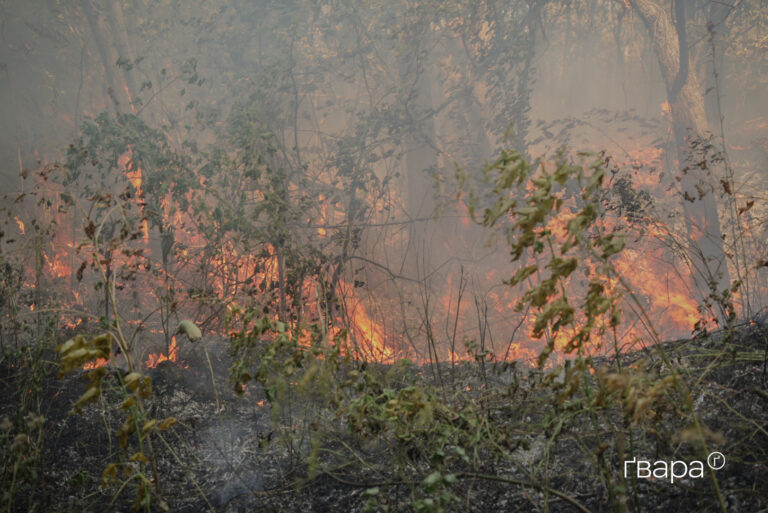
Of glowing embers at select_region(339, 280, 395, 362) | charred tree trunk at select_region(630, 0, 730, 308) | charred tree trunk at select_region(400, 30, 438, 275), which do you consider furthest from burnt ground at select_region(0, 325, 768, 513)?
charred tree trunk at select_region(400, 30, 438, 275)

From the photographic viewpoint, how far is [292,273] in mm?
4676

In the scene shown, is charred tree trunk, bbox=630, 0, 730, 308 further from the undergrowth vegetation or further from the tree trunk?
the tree trunk

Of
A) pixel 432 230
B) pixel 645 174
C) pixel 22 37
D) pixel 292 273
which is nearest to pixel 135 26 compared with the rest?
pixel 22 37

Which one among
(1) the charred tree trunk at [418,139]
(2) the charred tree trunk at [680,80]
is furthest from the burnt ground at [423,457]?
(1) the charred tree trunk at [418,139]

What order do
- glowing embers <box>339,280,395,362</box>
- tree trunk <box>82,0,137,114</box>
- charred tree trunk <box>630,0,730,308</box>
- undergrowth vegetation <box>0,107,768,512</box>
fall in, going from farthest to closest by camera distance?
tree trunk <box>82,0,137,114</box> < charred tree trunk <box>630,0,730,308</box> < glowing embers <box>339,280,395,362</box> < undergrowth vegetation <box>0,107,768,512</box>

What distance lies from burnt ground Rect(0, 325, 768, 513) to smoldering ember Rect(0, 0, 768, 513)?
0.02m

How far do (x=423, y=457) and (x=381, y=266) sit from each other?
2699 millimetres

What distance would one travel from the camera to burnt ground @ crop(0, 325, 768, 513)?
6.47 feet

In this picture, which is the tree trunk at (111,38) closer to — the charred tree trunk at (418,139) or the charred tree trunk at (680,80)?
the charred tree trunk at (418,139)

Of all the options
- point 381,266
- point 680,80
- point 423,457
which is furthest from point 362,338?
point 680,80

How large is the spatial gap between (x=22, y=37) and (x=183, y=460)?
48.0 ft

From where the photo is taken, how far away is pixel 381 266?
5.06m

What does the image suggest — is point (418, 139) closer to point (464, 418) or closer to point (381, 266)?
point (381, 266)

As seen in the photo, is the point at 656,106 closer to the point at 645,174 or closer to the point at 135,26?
the point at 645,174
